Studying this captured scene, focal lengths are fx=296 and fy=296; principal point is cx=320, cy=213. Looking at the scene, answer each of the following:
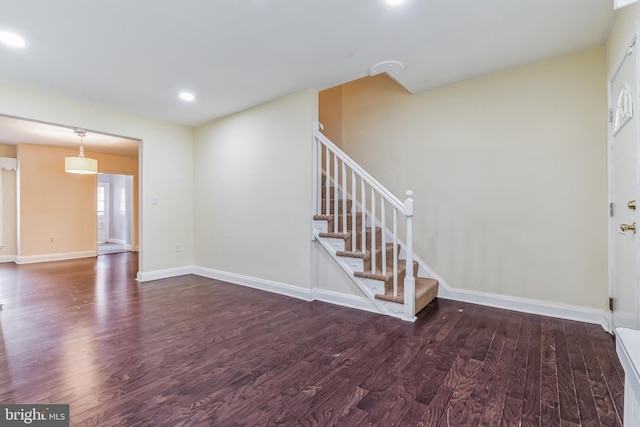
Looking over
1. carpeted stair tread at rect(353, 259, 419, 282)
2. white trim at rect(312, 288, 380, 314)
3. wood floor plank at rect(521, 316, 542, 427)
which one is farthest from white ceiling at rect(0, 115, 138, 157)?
wood floor plank at rect(521, 316, 542, 427)

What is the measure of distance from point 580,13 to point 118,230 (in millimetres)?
11083

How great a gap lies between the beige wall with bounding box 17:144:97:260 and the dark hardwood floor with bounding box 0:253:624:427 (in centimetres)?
361

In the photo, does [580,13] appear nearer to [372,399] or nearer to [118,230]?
[372,399]

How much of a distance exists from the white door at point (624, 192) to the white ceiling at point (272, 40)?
1.90 ft

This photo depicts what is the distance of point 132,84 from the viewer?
311 cm

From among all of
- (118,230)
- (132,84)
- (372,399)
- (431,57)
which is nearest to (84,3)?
(132,84)

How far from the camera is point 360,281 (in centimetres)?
297

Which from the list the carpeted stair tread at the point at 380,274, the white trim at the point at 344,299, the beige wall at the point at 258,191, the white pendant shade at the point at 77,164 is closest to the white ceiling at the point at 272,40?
the beige wall at the point at 258,191

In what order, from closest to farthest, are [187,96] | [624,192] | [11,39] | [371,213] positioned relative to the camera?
[624,192], [11,39], [371,213], [187,96]

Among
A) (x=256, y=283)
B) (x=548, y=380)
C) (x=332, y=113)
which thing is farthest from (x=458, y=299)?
(x=332, y=113)

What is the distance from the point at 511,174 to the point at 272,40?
2520mm

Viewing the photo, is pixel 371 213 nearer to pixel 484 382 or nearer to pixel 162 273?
pixel 484 382

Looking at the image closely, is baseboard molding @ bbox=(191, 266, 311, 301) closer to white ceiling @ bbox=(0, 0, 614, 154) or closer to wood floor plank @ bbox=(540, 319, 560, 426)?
wood floor plank @ bbox=(540, 319, 560, 426)

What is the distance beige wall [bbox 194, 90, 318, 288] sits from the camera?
3.36 metres
